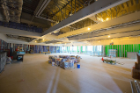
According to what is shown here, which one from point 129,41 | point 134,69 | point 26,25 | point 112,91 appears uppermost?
point 26,25

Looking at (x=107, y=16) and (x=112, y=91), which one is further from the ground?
(x=107, y=16)

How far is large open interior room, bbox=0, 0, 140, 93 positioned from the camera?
7.53 feet

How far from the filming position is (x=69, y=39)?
998cm

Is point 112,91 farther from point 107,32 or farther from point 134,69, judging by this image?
point 107,32

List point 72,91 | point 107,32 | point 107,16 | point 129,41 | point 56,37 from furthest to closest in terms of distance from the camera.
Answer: point 129,41, point 56,37, point 107,32, point 107,16, point 72,91

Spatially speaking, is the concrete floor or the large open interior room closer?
the concrete floor

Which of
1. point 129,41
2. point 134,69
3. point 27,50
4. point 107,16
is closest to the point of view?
point 134,69

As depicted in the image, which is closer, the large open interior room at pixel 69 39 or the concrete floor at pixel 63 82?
the concrete floor at pixel 63 82

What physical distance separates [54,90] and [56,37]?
6652 millimetres

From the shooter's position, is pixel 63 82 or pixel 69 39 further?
pixel 69 39

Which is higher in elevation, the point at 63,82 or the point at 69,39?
the point at 69,39

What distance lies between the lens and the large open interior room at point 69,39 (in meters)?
2.29

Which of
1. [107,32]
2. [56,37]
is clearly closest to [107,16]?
[107,32]

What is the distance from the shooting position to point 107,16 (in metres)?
4.27
